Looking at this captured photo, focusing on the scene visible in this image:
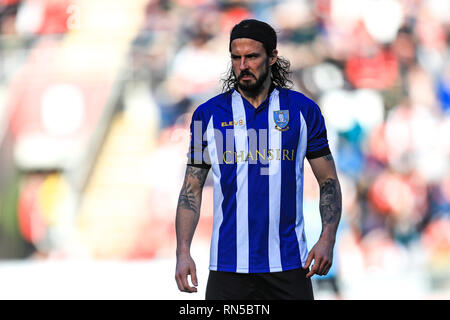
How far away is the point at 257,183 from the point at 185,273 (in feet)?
1.57

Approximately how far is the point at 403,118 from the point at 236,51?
4831 mm

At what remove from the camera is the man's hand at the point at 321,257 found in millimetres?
3039

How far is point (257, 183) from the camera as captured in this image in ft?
10.2

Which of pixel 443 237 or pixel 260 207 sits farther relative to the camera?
pixel 443 237

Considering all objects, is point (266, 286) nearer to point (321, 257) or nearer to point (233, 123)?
point (321, 257)

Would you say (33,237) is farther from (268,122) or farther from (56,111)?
(268,122)

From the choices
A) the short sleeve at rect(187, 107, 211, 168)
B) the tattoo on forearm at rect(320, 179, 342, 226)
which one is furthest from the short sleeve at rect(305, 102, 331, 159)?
the short sleeve at rect(187, 107, 211, 168)

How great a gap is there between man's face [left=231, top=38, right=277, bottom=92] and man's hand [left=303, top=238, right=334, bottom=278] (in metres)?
0.74

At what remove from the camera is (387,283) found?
7555mm

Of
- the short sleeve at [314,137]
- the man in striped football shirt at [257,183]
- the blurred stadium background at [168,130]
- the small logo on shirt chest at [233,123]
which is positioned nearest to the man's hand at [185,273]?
the man in striped football shirt at [257,183]

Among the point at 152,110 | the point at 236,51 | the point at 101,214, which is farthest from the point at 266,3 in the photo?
the point at 236,51

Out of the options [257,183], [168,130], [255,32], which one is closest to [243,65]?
[255,32]

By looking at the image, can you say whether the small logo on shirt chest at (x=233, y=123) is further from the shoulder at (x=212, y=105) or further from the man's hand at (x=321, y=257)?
the man's hand at (x=321, y=257)

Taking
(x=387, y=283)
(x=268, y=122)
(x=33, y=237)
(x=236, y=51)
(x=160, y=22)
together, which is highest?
(x=160, y=22)
